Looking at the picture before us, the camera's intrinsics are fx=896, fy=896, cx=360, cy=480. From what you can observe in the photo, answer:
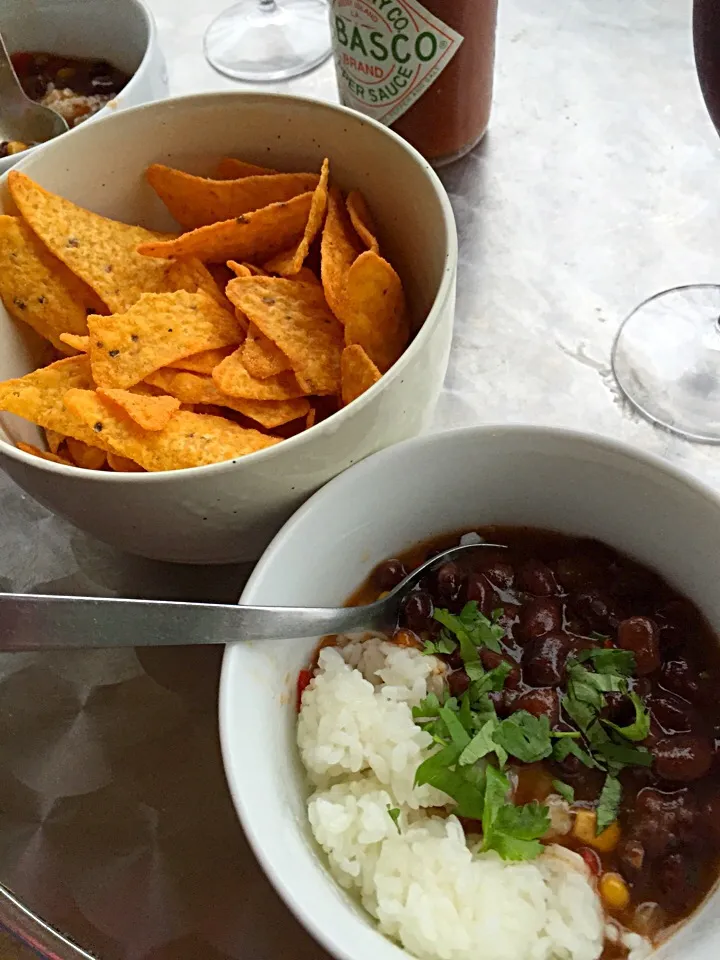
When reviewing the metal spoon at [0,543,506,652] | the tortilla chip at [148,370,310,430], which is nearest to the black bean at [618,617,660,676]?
the metal spoon at [0,543,506,652]

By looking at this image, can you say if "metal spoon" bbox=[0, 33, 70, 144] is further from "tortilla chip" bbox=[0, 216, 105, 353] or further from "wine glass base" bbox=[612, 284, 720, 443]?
"wine glass base" bbox=[612, 284, 720, 443]

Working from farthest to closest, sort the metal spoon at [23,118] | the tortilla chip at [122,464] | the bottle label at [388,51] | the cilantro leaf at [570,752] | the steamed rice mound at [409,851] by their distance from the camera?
the metal spoon at [23,118], the bottle label at [388,51], the tortilla chip at [122,464], the cilantro leaf at [570,752], the steamed rice mound at [409,851]

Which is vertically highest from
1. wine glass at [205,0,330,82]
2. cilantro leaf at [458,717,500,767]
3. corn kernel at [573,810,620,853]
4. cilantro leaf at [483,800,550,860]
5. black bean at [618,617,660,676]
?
wine glass at [205,0,330,82]

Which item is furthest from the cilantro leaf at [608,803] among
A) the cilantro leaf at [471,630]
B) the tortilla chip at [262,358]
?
the tortilla chip at [262,358]

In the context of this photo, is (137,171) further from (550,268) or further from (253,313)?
(550,268)

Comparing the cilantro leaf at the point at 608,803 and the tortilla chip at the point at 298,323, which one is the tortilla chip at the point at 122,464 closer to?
the tortilla chip at the point at 298,323

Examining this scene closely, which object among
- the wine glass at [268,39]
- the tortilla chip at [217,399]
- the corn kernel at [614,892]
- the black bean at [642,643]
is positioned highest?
the wine glass at [268,39]

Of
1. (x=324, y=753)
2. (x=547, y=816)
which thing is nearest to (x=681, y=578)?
(x=547, y=816)
